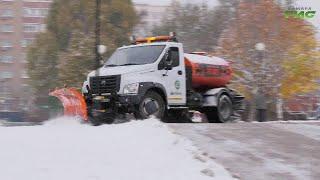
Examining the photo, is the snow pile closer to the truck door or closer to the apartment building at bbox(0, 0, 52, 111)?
the truck door

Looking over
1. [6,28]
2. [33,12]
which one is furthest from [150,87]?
[33,12]

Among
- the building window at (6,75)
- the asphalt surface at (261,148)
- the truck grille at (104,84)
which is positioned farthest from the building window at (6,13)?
the asphalt surface at (261,148)

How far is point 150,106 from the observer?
14.8 m

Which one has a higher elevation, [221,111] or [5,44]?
[5,44]

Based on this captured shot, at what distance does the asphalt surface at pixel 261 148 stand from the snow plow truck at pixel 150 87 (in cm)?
261

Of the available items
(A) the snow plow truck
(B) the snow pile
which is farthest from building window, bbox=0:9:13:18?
(B) the snow pile

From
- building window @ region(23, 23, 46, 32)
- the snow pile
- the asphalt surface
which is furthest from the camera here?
building window @ region(23, 23, 46, 32)

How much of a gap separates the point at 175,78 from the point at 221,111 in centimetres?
246

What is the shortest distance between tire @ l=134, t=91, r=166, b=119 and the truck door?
1.49 feet

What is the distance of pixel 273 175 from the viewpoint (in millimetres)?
8281

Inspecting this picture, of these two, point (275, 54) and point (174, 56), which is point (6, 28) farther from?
point (174, 56)

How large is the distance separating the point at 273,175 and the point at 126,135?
2.93 meters

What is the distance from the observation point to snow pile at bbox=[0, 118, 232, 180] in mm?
7404

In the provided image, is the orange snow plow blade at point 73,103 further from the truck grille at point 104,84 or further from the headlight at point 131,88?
the headlight at point 131,88
